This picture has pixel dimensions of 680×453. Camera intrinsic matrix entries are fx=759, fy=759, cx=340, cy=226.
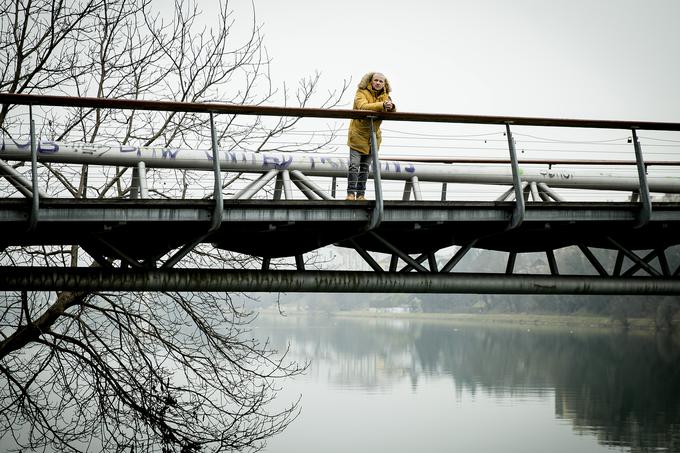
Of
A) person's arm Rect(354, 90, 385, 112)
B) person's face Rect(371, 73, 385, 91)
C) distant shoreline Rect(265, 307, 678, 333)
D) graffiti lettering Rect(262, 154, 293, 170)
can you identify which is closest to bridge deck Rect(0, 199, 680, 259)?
graffiti lettering Rect(262, 154, 293, 170)

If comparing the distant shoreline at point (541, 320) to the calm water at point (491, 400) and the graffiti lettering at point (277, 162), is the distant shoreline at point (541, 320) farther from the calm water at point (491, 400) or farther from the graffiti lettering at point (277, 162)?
the graffiti lettering at point (277, 162)

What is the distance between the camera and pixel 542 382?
2989cm

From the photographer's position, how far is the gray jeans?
25.8ft

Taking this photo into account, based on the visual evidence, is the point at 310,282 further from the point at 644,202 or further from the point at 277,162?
the point at 644,202

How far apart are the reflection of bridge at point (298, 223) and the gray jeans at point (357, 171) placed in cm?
40

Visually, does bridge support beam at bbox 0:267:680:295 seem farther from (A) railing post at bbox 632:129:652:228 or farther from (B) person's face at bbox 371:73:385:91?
(B) person's face at bbox 371:73:385:91

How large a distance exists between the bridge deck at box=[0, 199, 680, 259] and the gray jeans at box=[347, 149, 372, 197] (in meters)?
0.50

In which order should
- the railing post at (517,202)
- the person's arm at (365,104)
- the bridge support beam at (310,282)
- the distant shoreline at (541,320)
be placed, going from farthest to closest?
the distant shoreline at (541,320), the person's arm at (365,104), the railing post at (517,202), the bridge support beam at (310,282)

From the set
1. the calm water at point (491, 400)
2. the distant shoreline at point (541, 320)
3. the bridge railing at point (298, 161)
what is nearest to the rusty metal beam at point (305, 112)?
the bridge railing at point (298, 161)

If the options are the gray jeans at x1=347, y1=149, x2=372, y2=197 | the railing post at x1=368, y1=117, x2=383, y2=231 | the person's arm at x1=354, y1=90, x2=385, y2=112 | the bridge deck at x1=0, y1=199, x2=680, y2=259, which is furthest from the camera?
the gray jeans at x1=347, y1=149, x2=372, y2=197

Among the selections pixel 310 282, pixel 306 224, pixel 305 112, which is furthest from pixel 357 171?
pixel 310 282

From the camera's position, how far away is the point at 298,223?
23.5 ft

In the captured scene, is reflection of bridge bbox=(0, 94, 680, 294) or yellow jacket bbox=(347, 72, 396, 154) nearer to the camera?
reflection of bridge bbox=(0, 94, 680, 294)

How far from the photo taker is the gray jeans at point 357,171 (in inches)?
310
